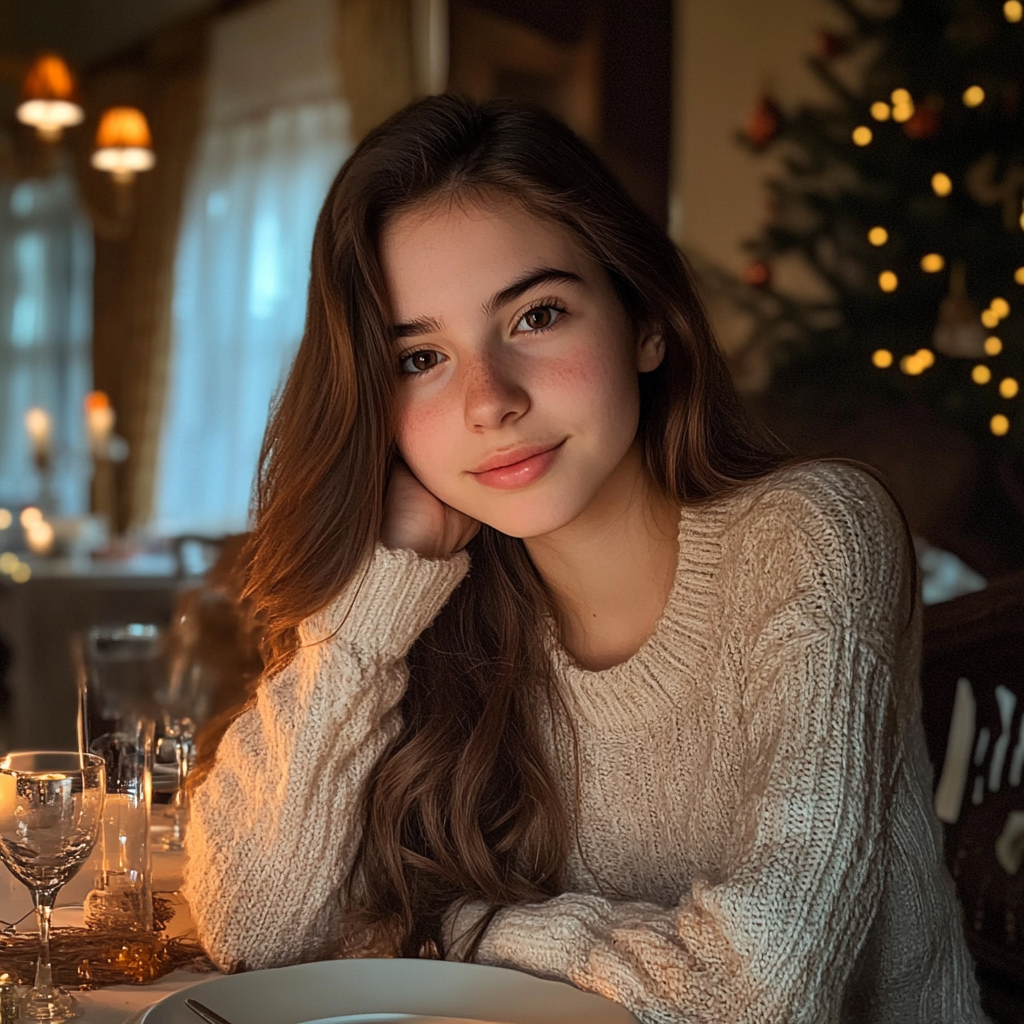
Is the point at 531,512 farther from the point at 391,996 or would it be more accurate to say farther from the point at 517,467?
the point at 391,996

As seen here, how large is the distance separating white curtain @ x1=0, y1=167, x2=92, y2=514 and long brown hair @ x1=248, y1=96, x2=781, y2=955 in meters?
6.72

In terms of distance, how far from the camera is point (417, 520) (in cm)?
147

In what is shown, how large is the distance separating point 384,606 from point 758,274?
382 centimetres

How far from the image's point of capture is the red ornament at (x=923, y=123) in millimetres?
4051

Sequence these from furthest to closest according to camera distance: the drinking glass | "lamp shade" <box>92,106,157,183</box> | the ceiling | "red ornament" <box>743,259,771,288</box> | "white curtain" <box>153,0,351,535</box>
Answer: the ceiling, "white curtain" <box>153,0,351,535</box>, "lamp shade" <box>92,106,157,183</box>, "red ornament" <box>743,259,771,288</box>, the drinking glass

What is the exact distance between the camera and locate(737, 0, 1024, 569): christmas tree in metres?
3.93

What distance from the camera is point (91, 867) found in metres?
1.25

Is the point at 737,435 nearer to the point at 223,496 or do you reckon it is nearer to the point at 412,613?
the point at 412,613

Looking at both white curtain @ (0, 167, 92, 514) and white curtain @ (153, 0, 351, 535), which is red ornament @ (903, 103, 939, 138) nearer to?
white curtain @ (153, 0, 351, 535)

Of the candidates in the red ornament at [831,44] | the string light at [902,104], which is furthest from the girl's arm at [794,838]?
the red ornament at [831,44]

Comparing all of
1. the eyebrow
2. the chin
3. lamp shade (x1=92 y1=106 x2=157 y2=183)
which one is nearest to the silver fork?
the chin

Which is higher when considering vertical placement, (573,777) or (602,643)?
(602,643)

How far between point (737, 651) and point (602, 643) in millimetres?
237

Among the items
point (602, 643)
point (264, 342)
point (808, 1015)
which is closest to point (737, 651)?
point (602, 643)
